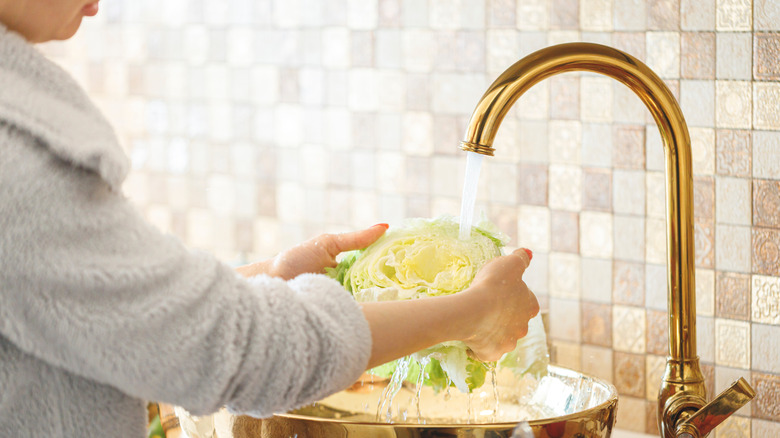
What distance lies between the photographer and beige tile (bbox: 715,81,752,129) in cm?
105

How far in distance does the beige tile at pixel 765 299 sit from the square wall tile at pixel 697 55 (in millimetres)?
273

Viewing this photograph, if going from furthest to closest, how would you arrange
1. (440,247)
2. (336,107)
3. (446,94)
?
(336,107)
(446,94)
(440,247)

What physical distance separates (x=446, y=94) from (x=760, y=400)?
64cm

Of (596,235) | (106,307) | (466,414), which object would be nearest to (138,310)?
(106,307)

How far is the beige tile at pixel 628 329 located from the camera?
3.86 feet

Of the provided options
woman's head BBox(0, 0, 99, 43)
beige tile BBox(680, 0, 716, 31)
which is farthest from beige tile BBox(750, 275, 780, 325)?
woman's head BBox(0, 0, 99, 43)

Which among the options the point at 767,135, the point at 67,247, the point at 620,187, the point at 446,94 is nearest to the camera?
the point at 67,247

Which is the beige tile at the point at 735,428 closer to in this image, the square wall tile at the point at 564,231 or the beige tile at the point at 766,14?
the square wall tile at the point at 564,231

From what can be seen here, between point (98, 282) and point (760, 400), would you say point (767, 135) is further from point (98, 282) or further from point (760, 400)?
point (98, 282)

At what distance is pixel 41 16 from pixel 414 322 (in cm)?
39

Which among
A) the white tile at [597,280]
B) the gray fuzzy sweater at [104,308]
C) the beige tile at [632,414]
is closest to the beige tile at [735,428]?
the beige tile at [632,414]

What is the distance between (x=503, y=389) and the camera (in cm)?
107

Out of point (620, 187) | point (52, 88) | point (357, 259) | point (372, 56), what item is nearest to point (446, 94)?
point (372, 56)

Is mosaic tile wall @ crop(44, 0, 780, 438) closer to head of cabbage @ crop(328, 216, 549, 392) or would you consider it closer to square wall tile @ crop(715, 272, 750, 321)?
square wall tile @ crop(715, 272, 750, 321)
